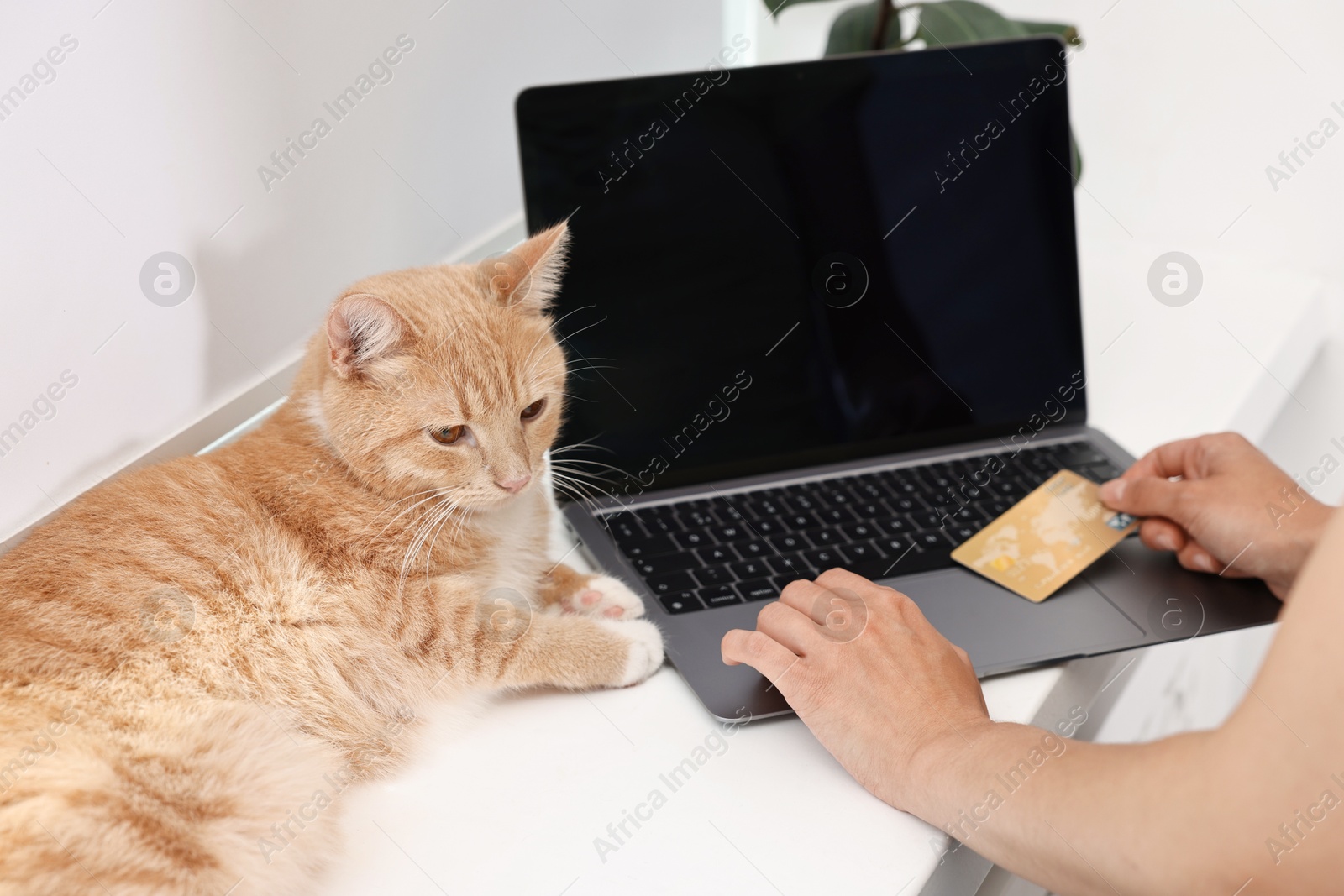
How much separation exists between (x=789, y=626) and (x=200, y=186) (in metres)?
0.76

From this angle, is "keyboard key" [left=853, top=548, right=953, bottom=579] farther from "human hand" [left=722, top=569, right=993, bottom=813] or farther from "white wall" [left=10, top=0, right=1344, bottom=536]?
"white wall" [left=10, top=0, right=1344, bottom=536]

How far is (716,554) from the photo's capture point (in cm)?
100

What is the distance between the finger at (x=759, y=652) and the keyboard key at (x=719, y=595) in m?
0.11

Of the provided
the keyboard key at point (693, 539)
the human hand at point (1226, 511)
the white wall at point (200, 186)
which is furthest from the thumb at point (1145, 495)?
the white wall at point (200, 186)

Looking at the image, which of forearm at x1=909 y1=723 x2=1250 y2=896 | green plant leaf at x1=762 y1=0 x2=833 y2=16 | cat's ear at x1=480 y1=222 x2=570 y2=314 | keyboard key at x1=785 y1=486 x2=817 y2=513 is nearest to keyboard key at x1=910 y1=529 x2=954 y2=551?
keyboard key at x1=785 y1=486 x2=817 y2=513

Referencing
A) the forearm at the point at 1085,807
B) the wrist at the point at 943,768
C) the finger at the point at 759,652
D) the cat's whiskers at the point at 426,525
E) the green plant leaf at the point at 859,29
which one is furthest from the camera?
the green plant leaf at the point at 859,29

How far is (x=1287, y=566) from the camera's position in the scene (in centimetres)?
94

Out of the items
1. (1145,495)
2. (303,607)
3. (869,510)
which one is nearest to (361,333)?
(303,607)

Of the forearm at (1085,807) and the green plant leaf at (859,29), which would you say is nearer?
the forearm at (1085,807)

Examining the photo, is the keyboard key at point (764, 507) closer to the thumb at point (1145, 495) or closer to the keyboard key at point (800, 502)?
the keyboard key at point (800, 502)

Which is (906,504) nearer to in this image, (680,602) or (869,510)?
(869,510)

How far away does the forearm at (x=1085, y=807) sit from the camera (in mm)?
542

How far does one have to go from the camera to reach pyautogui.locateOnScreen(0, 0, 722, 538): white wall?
2.83 ft

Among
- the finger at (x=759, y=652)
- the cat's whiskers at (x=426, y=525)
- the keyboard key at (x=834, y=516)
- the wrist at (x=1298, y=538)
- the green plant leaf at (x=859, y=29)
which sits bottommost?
the wrist at (x=1298, y=538)
